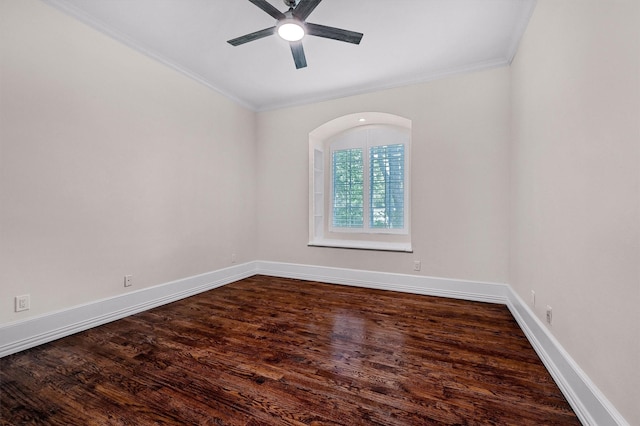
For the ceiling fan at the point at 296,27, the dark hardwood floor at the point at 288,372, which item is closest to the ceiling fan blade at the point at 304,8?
the ceiling fan at the point at 296,27

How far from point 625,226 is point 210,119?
13.4ft

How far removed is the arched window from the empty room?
0.14ft

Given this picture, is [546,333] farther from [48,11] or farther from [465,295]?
[48,11]

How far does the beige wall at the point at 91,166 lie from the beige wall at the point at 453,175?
74.3 inches

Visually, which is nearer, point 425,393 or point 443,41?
point 425,393

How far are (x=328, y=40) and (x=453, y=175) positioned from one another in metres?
2.10

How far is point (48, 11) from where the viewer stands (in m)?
2.28

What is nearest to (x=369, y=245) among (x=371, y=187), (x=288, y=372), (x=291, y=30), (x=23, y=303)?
(x=371, y=187)

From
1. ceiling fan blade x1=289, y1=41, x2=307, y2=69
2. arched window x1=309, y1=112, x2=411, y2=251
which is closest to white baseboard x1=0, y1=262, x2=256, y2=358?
arched window x1=309, y1=112, x2=411, y2=251

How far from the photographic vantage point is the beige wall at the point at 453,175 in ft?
10.6

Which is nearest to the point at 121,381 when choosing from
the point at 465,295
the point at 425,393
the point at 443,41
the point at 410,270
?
the point at 425,393

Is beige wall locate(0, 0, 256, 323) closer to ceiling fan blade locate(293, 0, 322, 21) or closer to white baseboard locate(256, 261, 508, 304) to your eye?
white baseboard locate(256, 261, 508, 304)

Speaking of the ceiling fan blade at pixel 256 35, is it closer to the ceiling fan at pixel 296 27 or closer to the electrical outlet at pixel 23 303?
the ceiling fan at pixel 296 27

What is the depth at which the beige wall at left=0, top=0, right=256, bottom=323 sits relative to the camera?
84.0 inches
